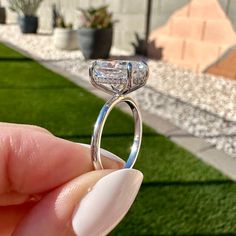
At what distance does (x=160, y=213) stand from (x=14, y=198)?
2048mm

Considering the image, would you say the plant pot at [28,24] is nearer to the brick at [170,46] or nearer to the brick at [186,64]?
the brick at [170,46]

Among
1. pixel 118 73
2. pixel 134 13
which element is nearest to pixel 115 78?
pixel 118 73

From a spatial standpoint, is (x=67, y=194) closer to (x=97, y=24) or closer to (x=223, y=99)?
(x=223, y=99)

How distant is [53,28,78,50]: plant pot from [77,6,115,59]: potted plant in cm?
125

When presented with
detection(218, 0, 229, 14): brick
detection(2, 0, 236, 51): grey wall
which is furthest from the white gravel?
detection(218, 0, 229, 14): brick

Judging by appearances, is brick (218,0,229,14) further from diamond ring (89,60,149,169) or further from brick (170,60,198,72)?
diamond ring (89,60,149,169)

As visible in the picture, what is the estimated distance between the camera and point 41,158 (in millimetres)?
1167

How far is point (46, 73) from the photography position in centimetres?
793

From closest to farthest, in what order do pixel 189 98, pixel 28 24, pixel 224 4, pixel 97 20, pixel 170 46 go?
pixel 189 98 → pixel 224 4 → pixel 170 46 → pixel 97 20 → pixel 28 24

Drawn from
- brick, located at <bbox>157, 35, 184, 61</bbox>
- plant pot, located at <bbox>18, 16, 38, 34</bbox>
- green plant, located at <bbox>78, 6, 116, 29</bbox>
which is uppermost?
green plant, located at <bbox>78, 6, 116, 29</bbox>

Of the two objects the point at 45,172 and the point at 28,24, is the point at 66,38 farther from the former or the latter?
the point at 45,172

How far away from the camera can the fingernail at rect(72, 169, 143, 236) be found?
1.04 m

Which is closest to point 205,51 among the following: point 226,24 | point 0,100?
point 226,24

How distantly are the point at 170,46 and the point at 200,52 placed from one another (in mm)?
943
